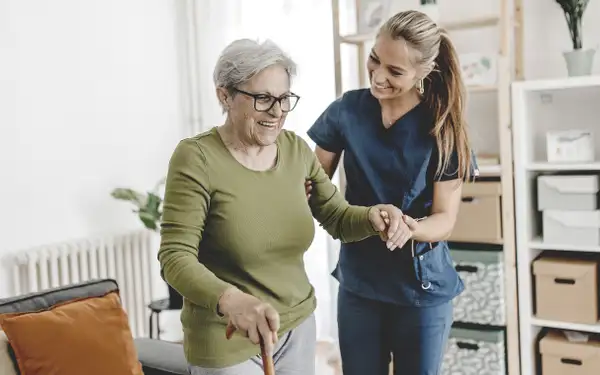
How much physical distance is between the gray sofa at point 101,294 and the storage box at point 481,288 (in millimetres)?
1199

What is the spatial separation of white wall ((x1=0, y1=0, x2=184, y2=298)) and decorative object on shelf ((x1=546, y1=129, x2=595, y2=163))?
198 cm

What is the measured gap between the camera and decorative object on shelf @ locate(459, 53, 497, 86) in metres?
2.71

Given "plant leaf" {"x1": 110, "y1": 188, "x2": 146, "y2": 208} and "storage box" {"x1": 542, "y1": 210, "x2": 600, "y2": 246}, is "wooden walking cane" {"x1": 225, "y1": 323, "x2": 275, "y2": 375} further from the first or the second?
"plant leaf" {"x1": 110, "y1": 188, "x2": 146, "y2": 208}

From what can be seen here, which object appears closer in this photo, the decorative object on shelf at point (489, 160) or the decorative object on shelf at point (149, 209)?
the decorative object on shelf at point (489, 160)

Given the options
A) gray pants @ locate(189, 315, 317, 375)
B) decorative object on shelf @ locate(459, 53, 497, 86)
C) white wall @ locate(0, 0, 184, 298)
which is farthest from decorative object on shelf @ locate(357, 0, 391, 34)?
gray pants @ locate(189, 315, 317, 375)

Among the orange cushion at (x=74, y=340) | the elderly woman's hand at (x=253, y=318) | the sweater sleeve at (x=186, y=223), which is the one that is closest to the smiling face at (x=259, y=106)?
the sweater sleeve at (x=186, y=223)

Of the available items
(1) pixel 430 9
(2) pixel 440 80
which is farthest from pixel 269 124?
(1) pixel 430 9

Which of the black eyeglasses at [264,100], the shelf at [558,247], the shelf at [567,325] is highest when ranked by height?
the black eyeglasses at [264,100]

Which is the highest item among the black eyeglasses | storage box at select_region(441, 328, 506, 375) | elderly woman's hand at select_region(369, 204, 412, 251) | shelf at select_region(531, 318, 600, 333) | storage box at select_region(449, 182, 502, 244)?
the black eyeglasses

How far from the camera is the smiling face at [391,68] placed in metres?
1.65

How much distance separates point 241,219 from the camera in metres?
1.29

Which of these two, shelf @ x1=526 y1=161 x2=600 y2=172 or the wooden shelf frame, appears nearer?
shelf @ x1=526 y1=161 x2=600 y2=172

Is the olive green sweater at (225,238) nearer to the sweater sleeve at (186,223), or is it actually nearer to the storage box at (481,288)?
the sweater sleeve at (186,223)

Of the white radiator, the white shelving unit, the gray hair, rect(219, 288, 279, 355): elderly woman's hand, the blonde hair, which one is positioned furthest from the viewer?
the white radiator
